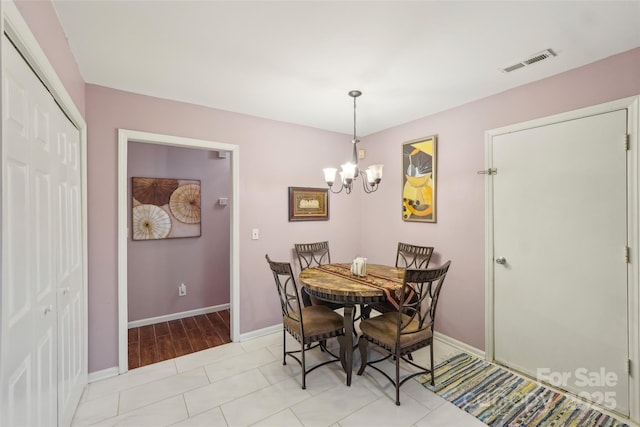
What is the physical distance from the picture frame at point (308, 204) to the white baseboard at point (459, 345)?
1914 mm

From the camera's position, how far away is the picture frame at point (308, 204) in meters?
3.52

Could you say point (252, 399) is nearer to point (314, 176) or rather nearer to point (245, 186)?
point (245, 186)

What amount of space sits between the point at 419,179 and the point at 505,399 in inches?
85.2

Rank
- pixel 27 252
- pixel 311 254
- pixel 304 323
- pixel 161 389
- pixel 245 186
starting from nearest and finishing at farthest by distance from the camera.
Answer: pixel 27 252 < pixel 161 389 < pixel 304 323 < pixel 245 186 < pixel 311 254

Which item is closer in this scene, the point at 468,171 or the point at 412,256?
the point at 468,171

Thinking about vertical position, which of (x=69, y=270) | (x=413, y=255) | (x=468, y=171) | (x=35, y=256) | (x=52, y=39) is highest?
(x=52, y=39)

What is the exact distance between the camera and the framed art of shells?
3488mm

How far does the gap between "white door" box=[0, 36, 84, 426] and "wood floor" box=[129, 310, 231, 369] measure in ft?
2.92

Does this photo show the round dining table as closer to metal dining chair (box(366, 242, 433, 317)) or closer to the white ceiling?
metal dining chair (box(366, 242, 433, 317))

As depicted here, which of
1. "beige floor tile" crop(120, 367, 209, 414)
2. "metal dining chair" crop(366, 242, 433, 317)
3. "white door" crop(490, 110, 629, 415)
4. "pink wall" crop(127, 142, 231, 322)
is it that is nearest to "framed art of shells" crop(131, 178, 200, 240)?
"pink wall" crop(127, 142, 231, 322)

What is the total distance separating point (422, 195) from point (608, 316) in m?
1.80

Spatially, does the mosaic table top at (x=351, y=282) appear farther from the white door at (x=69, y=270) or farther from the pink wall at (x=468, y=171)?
the white door at (x=69, y=270)

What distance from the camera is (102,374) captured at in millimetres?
2416

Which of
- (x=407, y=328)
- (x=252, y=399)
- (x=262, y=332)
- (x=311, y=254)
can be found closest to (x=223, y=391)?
(x=252, y=399)
